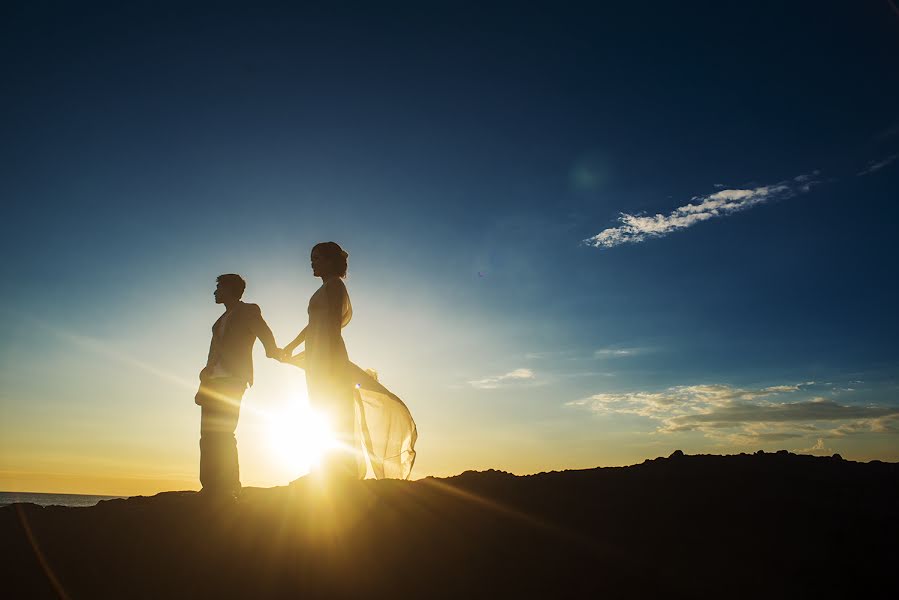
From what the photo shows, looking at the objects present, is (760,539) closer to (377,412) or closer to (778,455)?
(778,455)

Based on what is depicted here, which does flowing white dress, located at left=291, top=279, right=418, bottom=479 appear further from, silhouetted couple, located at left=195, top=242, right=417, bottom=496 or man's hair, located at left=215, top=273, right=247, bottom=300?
man's hair, located at left=215, top=273, right=247, bottom=300

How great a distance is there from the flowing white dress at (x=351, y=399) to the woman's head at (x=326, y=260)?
13 cm

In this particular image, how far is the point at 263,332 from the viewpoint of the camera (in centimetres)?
665

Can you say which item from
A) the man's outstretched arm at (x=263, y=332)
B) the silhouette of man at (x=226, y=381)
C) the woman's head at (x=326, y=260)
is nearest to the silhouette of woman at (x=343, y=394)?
the woman's head at (x=326, y=260)

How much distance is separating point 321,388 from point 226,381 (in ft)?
4.66

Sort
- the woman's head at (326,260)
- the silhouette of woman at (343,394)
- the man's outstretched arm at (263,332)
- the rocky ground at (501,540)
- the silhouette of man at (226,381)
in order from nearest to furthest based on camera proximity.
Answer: the rocky ground at (501,540) < the silhouette of woman at (343,394) < the woman's head at (326,260) < the silhouette of man at (226,381) < the man's outstretched arm at (263,332)

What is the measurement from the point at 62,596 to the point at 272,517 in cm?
156

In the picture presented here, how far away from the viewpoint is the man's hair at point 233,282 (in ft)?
22.0

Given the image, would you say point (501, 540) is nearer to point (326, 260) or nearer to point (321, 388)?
point (321, 388)

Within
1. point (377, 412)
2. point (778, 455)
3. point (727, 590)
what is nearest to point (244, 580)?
point (377, 412)

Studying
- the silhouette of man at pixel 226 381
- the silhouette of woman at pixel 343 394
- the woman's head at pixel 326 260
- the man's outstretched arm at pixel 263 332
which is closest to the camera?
the silhouette of woman at pixel 343 394

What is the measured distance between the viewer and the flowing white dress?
222 inches

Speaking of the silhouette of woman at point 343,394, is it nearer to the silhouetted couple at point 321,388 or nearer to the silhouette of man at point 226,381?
the silhouetted couple at point 321,388

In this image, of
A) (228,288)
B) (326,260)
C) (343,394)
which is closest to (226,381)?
(228,288)
